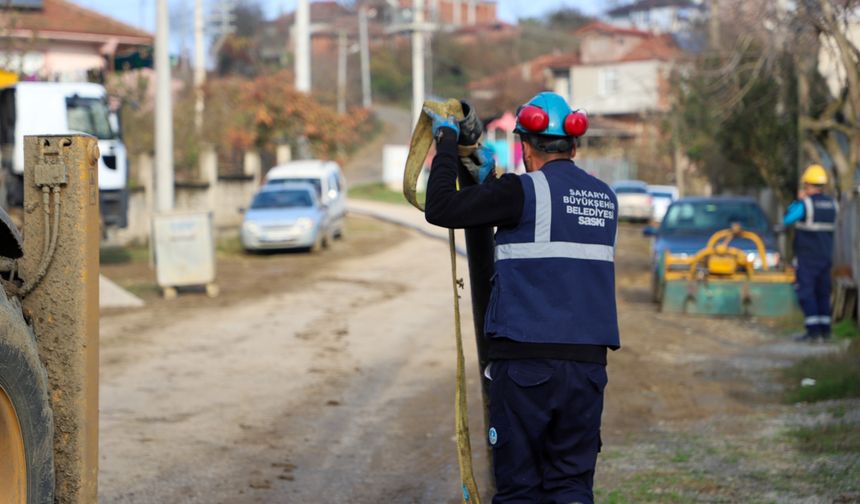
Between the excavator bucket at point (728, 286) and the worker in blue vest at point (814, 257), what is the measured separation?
186cm

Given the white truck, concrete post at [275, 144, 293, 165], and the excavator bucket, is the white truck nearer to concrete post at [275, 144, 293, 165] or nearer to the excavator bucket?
the excavator bucket

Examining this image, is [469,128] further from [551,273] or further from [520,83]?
[520,83]

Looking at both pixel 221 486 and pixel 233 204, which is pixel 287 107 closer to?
pixel 233 204

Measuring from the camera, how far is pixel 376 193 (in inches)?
2041

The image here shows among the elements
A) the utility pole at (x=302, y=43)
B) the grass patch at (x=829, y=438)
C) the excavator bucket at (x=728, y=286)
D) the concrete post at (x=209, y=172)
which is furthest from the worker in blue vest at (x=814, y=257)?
the utility pole at (x=302, y=43)

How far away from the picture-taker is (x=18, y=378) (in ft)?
13.5

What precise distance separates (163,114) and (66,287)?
61.8 feet

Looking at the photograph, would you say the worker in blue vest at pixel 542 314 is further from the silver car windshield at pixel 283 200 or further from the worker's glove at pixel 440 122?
the silver car windshield at pixel 283 200

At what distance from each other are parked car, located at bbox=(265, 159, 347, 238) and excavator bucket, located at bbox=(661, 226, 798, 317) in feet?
46.9

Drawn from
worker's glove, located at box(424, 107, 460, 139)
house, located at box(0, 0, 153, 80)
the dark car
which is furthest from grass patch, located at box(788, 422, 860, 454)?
house, located at box(0, 0, 153, 80)

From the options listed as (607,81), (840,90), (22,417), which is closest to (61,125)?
(840,90)

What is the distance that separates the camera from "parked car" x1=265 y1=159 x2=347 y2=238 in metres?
29.7

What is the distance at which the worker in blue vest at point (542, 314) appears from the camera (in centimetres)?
444

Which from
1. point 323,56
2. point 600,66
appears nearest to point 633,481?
point 600,66
